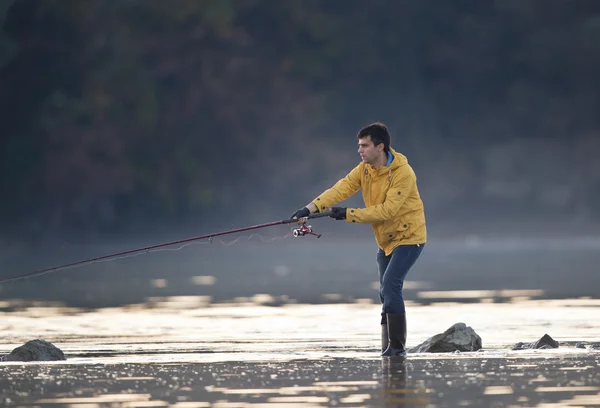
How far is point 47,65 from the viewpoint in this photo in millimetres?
64562

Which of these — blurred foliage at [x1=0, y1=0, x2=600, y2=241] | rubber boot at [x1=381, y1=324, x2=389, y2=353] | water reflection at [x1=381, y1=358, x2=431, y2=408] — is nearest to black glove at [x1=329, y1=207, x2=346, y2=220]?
rubber boot at [x1=381, y1=324, x2=389, y2=353]

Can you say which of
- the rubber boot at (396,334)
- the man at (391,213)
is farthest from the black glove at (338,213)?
the rubber boot at (396,334)

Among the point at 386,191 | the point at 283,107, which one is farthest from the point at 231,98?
the point at 386,191

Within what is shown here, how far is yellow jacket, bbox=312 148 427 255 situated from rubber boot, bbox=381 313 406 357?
0.52 m

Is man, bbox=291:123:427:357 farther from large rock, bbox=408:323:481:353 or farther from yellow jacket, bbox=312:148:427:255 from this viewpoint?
large rock, bbox=408:323:481:353

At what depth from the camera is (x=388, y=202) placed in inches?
486

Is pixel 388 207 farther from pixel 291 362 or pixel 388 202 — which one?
pixel 291 362

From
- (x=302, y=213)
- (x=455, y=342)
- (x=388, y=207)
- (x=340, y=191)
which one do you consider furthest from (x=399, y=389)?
(x=340, y=191)

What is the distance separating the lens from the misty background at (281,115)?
61.6 m

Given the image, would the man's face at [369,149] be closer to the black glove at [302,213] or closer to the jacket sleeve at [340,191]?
the jacket sleeve at [340,191]

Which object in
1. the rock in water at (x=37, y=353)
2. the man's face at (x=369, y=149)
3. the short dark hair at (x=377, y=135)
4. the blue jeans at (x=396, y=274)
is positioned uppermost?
the short dark hair at (x=377, y=135)

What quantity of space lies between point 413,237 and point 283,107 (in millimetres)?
61190

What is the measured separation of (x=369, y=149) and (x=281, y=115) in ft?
201

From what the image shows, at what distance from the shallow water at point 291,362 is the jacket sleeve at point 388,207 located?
1.05m
